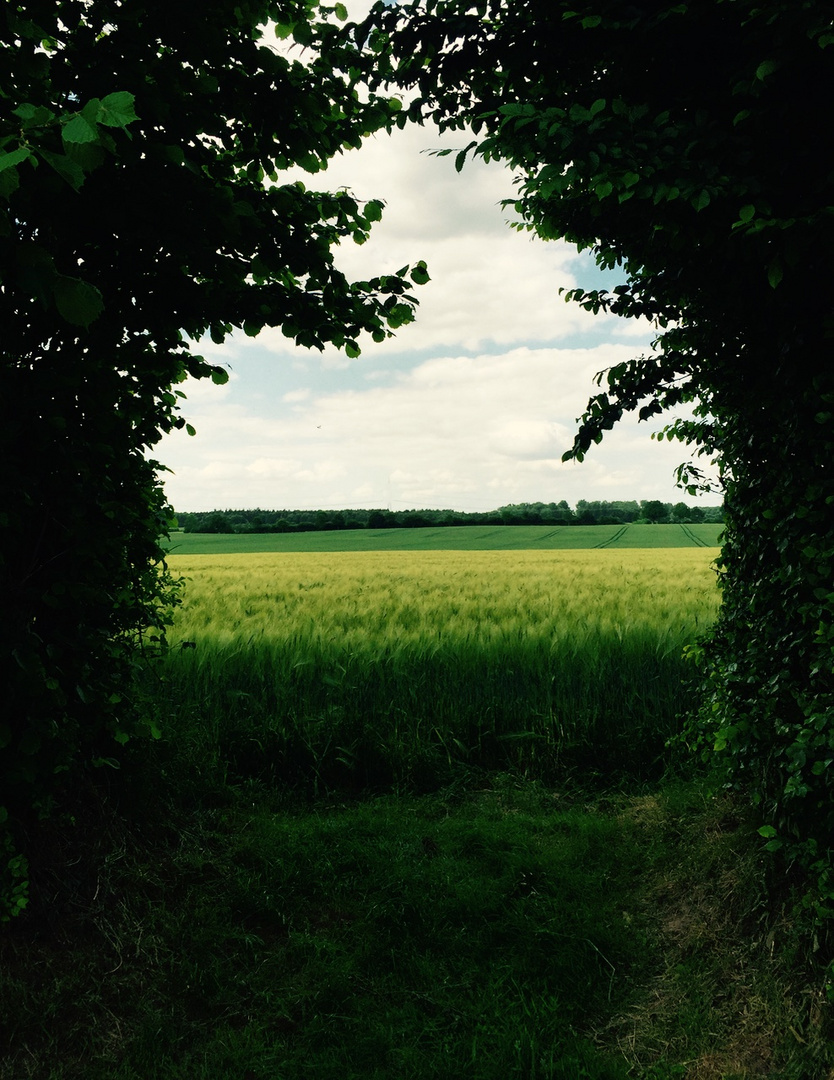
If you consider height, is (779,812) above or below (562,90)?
below

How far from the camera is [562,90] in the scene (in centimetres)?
372

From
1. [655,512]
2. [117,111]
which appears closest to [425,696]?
[117,111]

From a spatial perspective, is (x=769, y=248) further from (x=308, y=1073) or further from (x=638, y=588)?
(x=638, y=588)

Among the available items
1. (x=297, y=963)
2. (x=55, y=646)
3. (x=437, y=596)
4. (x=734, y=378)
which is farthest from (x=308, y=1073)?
(x=437, y=596)

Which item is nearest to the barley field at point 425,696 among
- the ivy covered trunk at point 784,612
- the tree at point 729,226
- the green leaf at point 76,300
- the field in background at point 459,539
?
the ivy covered trunk at point 784,612

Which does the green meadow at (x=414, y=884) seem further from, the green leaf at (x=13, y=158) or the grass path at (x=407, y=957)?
the green leaf at (x=13, y=158)

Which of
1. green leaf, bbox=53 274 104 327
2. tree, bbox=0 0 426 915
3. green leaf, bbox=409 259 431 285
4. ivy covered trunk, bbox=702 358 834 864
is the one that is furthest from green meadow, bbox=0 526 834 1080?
green leaf, bbox=53 274 104 327

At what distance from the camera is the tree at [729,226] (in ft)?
9.04

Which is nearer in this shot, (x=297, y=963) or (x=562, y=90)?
(x=297, y=963)

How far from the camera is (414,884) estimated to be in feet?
13.1

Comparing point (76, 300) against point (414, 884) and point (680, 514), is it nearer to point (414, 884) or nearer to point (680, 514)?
point (414, 884)

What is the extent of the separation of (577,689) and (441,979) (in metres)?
3.31

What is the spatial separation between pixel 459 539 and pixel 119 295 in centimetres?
3998

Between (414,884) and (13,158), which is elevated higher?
(13,158)
